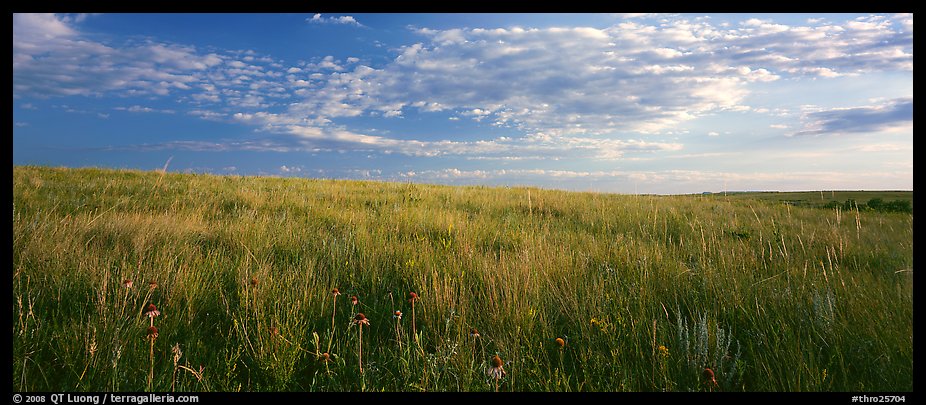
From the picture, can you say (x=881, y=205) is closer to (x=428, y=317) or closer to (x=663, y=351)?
(x=663, y=351)

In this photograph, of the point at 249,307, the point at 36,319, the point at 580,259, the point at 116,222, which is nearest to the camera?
the point at 36,319

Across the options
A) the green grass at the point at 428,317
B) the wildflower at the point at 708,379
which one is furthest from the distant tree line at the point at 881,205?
the wildflower at the point at 708,379

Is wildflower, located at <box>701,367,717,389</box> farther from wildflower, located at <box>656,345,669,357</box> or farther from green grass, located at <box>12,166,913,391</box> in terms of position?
wildflower, located at <box>656,345,669,357</box>

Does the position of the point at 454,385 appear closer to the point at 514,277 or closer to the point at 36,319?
the point at 514,277

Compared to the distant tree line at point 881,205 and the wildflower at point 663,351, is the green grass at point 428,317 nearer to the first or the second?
the wildflower at point 663,351

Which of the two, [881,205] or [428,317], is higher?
[881,205]

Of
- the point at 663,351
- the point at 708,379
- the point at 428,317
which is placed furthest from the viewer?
the point at 428,317

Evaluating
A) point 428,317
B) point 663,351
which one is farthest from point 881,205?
point 428,317

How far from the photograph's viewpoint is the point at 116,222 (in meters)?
4.78

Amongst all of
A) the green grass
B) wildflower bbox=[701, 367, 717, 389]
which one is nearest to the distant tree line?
the green grass

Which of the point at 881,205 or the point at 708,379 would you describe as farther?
the point at 881,205

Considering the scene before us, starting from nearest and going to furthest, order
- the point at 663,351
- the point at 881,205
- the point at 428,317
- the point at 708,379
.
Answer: the point at 708,379
the point at 663,351
the point at 428,317
the point at 881,205
